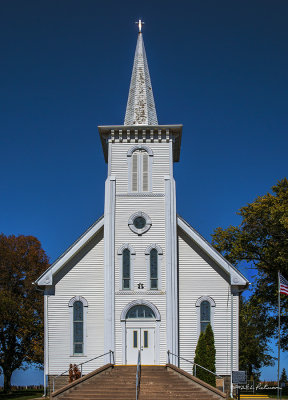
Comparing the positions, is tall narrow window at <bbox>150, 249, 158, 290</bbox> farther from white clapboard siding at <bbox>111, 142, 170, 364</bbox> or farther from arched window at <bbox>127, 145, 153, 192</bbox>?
arched window at <bbox>127, 145, 153, 192</bbox>

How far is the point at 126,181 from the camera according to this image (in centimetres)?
3011

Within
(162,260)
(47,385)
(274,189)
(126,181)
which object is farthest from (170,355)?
(274,189)

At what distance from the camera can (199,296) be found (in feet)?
95.7

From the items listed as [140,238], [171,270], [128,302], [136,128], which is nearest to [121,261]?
[140,238]

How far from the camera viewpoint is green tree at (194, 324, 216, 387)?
87.5 feet

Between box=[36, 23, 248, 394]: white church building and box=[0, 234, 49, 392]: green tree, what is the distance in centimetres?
1437

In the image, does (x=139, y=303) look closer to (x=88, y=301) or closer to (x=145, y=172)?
(x=88, y=301)

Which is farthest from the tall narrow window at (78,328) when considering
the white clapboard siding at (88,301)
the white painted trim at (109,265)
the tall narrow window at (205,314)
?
the tall narrow window at (205,314)

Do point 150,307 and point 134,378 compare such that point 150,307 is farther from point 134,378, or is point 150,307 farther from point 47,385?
point 47,385

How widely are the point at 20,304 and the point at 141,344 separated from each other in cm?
1875

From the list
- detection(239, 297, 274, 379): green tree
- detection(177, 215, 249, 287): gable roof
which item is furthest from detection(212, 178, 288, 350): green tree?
detection(177, 215, 249, 287): gable roof

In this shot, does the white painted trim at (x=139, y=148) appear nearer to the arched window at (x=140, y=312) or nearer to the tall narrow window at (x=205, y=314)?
the arched window at (x=140, y=312)

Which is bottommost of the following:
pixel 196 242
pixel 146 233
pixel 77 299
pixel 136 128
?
pixel 77 299

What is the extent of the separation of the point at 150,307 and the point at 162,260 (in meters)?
2.40
